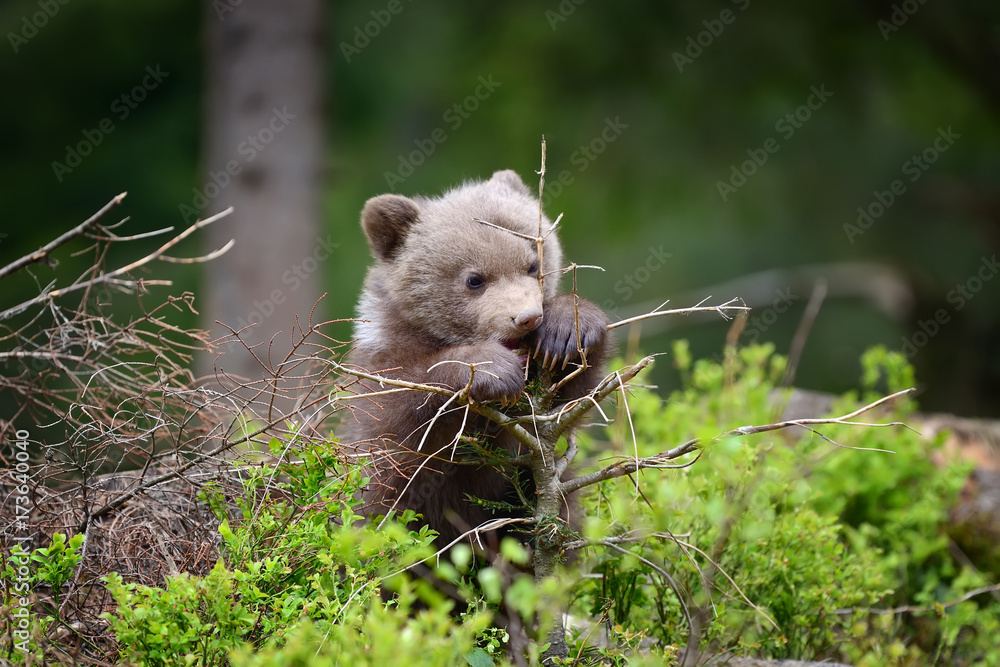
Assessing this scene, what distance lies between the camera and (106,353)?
3.06m

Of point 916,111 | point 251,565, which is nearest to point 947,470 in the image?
point 251,565

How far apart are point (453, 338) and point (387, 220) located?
0.65m

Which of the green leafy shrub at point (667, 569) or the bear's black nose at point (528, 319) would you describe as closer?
the green leafy shrub at point (667, 569)

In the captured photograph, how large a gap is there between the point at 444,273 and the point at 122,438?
4.62 ft

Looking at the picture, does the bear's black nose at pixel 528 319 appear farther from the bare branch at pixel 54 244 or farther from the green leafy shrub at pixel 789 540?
the bare branch at pixel 54 244

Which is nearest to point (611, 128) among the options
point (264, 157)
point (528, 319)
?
point (264, 157)

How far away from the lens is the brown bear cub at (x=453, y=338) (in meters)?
Result: 3.18

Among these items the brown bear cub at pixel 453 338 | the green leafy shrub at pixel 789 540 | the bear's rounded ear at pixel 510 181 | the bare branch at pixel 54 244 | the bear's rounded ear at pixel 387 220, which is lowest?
the green leafy shrub at pixel 789 540

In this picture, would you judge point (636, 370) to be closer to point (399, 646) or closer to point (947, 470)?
point (399, 646)

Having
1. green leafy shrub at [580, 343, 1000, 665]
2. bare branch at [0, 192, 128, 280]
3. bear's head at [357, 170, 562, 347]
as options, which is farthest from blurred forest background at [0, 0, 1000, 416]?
bare branch at [0, 192, 128, 280]

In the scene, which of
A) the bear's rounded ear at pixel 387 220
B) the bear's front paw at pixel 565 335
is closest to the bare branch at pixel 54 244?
the bear's rounded ear at pixel 387 220

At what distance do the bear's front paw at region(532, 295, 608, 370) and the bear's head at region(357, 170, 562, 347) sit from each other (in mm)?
73

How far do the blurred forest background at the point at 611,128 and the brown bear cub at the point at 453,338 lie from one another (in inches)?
180

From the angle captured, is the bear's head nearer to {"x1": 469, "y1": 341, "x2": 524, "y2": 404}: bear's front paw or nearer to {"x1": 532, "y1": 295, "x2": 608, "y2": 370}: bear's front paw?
{"x1": 532, "y1": 295, "x2": 608, "y2": 370}: bear's front paw
